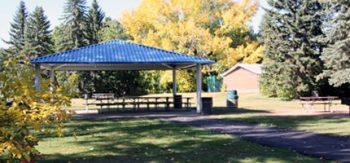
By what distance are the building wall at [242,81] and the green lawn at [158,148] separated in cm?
3729

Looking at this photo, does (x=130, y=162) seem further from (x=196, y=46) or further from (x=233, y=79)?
(x=233, y=79)

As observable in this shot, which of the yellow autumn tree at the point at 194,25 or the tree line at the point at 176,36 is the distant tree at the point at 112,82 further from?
the yellow autumn tree at the point at 194,25

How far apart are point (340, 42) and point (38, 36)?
41.4 metres

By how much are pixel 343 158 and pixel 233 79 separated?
43.4m

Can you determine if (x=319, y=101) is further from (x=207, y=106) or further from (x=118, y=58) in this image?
(x=118, y=58)

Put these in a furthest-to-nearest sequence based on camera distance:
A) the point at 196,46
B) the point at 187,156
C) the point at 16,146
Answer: the point at 196,46
the point at 187,156
the point at 16,146

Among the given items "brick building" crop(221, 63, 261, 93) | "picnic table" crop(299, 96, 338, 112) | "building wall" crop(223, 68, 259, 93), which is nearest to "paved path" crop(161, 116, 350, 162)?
"picnic table" crop(299, 96, 338, 112)

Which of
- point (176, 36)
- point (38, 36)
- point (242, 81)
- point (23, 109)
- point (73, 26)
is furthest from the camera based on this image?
point (38, 36)

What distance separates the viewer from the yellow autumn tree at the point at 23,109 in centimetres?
409

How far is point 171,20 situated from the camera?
44.3 m

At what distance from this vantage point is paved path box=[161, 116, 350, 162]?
908 centimetres

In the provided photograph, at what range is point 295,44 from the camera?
32594 millimetres

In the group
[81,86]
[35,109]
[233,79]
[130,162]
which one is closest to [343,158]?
[130,162]

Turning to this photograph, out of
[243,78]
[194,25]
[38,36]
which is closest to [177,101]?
[194,25]
